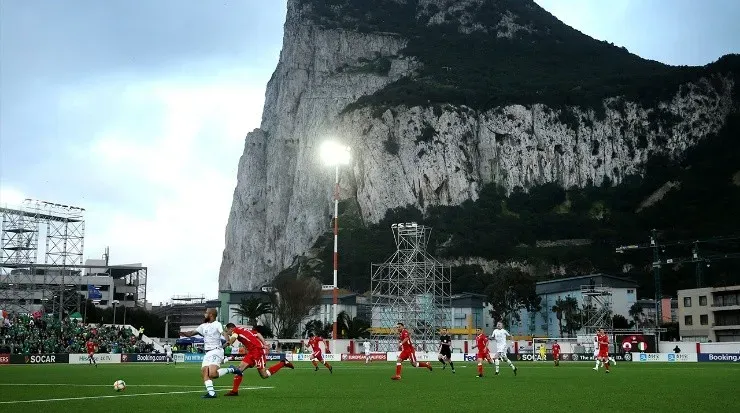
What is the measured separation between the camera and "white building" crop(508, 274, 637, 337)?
14900 cm

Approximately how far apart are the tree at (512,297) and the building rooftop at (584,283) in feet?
12.4

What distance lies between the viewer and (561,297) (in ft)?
505

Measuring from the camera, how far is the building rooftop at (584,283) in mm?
148625

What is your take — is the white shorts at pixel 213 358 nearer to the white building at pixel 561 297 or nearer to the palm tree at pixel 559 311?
the palm tree at pixel 559 311

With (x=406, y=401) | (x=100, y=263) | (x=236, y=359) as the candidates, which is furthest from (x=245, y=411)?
(x=100, y=263)

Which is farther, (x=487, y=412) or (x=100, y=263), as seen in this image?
(x=100, y=263)

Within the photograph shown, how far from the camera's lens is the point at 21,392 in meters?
25.7

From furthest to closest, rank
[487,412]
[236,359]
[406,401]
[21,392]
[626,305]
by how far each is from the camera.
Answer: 1. [626,305]
2. [236,359]
3. [21,392]
4. [406,401]
5. [487,412]

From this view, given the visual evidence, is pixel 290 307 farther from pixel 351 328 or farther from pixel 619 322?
pixel 619 322

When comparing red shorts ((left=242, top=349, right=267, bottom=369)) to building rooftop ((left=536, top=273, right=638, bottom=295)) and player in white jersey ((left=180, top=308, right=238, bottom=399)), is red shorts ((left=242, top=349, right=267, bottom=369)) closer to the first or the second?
player in white jersey ((left=180, top=308, right=238, bottom=399))

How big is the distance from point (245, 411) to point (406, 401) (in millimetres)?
4320

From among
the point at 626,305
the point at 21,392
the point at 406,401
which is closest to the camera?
the point at 406,401

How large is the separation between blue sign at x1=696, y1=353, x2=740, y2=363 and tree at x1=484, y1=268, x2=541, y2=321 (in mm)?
78457

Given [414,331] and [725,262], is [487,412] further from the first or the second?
[725,262]
